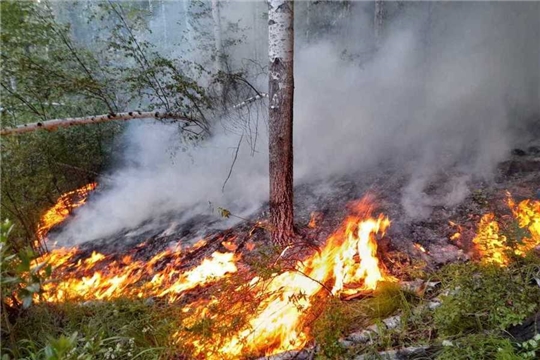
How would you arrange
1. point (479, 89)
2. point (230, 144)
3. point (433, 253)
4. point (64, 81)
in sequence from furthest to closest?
point (479, 89)
point (230, 144)
point (64, 81)
point (433, 253)

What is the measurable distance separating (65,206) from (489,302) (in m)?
8.20

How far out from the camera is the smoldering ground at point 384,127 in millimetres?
6590

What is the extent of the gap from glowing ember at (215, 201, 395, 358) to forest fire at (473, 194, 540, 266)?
1.16m

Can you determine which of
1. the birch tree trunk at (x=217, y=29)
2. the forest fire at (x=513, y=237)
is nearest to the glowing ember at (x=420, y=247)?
the forest fire at (x=513, y=237)

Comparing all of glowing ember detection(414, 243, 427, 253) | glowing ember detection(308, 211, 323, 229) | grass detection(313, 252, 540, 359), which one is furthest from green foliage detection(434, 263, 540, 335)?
glowing ember detection(308, 211, 323, 229)

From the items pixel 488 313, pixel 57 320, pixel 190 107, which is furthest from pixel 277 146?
pixel 190 107

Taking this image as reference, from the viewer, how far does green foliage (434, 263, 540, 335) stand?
2395 mm

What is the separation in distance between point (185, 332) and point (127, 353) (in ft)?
1.83

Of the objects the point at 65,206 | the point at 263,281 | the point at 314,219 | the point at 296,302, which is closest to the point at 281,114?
the point at 314,219

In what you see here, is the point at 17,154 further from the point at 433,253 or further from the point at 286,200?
the point at 433,253

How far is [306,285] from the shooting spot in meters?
3.54

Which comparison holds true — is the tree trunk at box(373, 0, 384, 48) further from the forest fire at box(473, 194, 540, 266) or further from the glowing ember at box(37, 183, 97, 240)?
the glowing ember at box(37, 183, 97, 240)

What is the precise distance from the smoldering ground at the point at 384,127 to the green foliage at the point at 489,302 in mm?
2227

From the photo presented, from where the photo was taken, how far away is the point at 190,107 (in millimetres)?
7352
